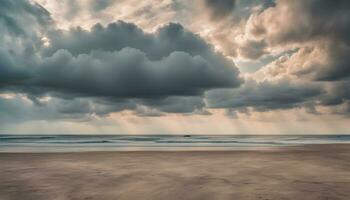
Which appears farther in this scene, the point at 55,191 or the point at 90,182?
the point at 90,182

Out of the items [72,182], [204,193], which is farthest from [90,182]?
[204,193]

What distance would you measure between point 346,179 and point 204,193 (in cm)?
645

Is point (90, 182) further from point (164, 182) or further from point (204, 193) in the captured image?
point (204, 193)

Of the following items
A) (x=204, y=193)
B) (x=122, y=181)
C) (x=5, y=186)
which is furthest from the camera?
(x=122, y=181)

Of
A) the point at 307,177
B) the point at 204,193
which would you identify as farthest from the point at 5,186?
the point at 307,177

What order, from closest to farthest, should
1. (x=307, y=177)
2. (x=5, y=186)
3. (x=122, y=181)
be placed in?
(x=5, y=186) → (x=122, y=181) → (x=307, y=177)

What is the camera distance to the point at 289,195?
27.0ft

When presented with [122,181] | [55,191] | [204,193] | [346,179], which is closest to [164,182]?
[122,181]

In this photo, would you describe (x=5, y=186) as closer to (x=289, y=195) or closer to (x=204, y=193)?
(x=204, y=193)

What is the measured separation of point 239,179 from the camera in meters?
10.9

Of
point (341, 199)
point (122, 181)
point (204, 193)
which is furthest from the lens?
point (122, 181)

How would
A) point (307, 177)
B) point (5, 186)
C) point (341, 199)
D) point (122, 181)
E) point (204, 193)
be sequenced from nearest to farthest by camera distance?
point (341, 199)
point (204, 193)
point (5, 186)
point (122, 181)
point (307, 177)

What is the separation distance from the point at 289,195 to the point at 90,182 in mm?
7003

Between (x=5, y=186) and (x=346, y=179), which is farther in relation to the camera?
(x=346, y=179)
